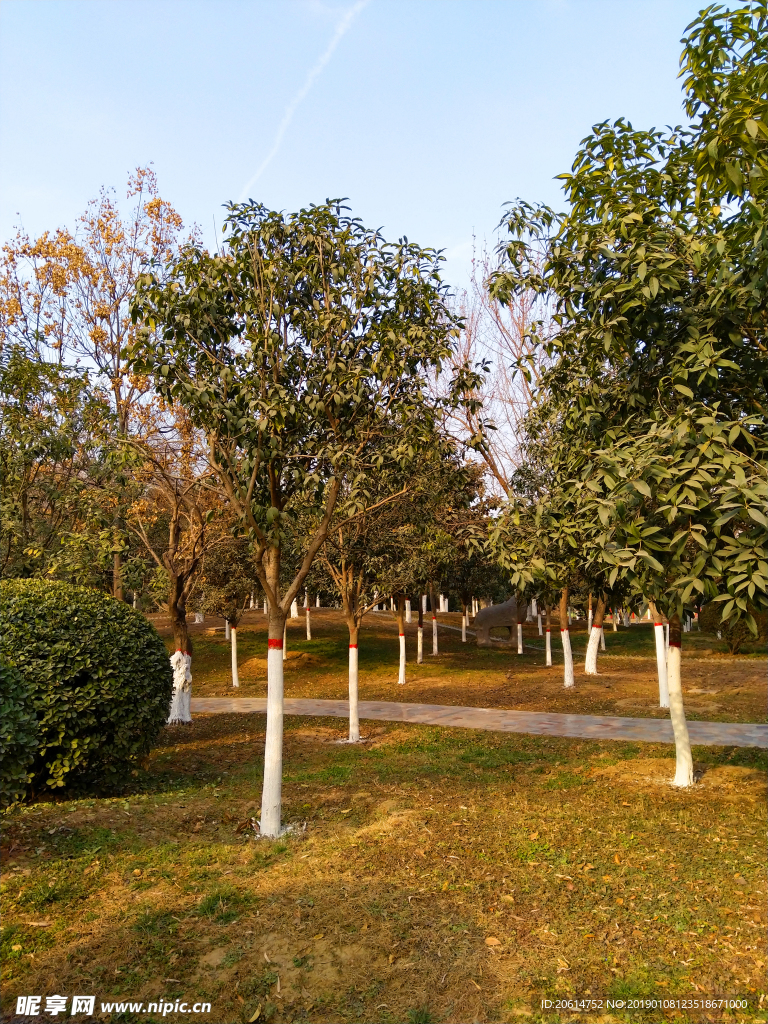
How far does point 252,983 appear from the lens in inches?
181

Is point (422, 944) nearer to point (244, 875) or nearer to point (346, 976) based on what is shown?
point (346, 976)

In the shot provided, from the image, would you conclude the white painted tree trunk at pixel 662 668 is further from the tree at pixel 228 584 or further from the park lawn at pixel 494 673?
the tree at pixel 228 584

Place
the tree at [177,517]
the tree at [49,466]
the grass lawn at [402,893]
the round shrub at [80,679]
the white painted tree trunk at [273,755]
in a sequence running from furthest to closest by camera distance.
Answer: the tree at [177,517] < the tree at [49,466] < the round shrub at [80,679] < the white painted tree trunk at [273,755] < the grass lawn at [402,893]

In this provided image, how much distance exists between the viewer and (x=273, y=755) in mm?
7281

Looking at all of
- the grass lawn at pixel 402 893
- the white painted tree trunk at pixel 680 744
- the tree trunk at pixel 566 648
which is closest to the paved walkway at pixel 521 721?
the grass lawn at pixel 402 893

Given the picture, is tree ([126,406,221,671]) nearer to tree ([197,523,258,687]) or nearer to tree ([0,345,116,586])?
tree ([0,345,116,586])

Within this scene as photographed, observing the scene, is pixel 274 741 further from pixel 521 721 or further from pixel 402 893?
pixel 521 721

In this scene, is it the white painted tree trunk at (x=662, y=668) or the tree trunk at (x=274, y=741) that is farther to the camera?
the white painted tree trunk at (x=662, y=668)

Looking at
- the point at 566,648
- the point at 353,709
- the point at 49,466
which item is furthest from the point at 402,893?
the point at 566,648

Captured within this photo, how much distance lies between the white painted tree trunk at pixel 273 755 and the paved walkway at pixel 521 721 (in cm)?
734

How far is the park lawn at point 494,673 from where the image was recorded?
17656 mm

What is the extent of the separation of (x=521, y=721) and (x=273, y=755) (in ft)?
29.8

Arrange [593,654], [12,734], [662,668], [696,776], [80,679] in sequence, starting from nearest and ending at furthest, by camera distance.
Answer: [12,734] → [80,679] → [696,776] → [662,668] → [593,654]

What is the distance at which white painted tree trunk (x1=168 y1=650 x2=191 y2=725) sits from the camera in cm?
1497
